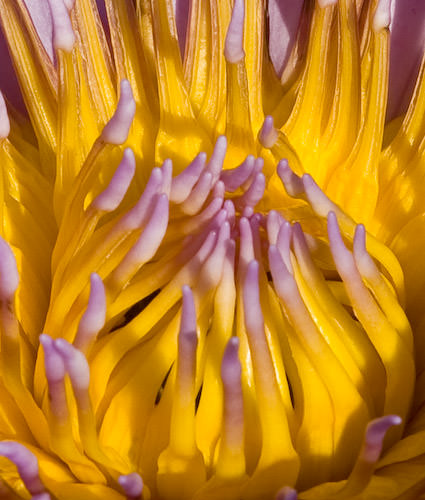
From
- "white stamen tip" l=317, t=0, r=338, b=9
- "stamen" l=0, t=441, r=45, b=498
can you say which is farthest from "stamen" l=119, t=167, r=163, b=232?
"white stamen tip" l=317, t=0, r=338, b=9

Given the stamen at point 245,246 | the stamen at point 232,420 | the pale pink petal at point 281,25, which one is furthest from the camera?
the pale pink petal at point 281,25

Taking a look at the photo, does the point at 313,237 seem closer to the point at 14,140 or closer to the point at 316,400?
the point at 316,400

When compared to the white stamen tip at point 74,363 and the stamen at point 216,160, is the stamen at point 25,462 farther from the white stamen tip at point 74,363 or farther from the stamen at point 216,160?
the stamen at point 216,160

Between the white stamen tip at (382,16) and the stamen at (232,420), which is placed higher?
the white stamen tip at (382,16)

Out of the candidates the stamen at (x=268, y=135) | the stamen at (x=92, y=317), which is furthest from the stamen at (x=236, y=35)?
the stamen at (x=92, y=317)

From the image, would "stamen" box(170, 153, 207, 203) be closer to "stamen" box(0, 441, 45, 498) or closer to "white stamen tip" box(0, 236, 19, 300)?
"white stamen tip" box(0, 236, 19, 300)

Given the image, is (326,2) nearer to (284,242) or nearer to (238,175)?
(238,175)

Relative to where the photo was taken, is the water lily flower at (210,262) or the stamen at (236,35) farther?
the stamen at (236,35)

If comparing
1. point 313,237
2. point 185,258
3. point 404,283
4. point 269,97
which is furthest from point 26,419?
point 269,97
